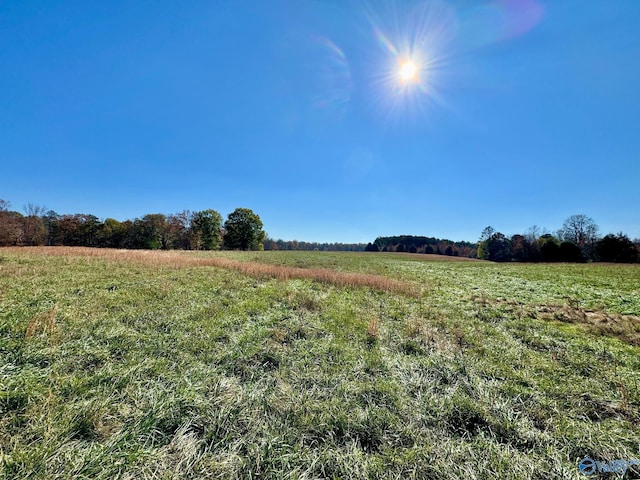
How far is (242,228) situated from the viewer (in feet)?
183

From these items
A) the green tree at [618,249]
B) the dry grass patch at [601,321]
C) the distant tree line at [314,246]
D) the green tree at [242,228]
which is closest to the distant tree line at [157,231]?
the green tree at [242,228]

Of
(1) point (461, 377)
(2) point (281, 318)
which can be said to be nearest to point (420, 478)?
(1) point (461, 377)

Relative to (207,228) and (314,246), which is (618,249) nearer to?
(207,228)

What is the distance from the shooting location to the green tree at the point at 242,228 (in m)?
55.4

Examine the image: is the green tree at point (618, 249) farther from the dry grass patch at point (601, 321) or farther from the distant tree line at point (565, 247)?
the dry grass patch at point (601, 321)

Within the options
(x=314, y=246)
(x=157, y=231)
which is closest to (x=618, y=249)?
(x=157, y=231)

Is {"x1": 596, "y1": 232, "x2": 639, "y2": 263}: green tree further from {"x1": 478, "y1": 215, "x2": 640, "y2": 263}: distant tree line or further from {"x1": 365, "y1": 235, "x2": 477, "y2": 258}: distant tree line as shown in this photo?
{"x1": 365, "y1": 235, "x2": 477, "y2": 258}: distant tree line

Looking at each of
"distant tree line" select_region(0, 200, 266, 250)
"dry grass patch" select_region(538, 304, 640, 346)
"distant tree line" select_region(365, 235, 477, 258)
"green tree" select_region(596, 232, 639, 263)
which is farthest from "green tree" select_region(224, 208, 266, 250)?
"green tree" select_region(596, 232, 639, 263)

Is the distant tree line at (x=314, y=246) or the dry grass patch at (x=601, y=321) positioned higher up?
the distant tree line at (x=314, y=246)

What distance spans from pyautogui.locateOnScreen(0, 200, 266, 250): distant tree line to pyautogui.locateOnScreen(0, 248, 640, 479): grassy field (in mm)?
50293

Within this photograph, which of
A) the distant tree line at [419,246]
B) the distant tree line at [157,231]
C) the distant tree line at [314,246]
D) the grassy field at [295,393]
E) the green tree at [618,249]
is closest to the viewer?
the grassy field at [295,393]

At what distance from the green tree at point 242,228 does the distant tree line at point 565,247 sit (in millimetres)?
64896

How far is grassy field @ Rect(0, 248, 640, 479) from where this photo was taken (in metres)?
2.34

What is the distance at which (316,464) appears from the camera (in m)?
2.38
